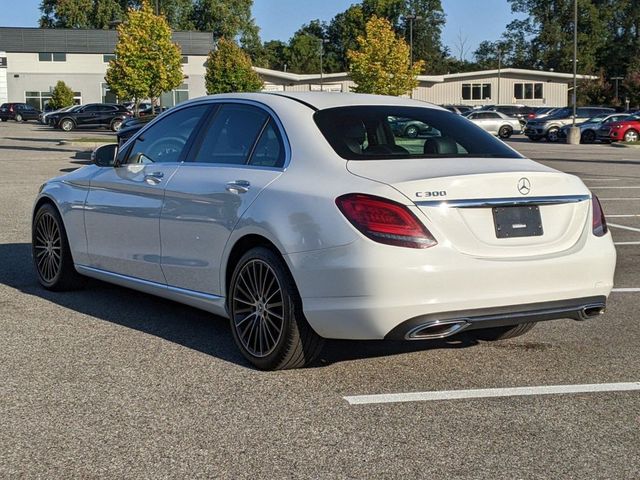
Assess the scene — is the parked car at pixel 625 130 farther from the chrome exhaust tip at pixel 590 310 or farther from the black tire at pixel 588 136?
the chrome exhaust tip at pixel 590 310

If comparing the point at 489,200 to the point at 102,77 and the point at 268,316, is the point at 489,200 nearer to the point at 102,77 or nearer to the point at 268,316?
the point at 268,316

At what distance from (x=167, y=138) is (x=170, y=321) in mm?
1271

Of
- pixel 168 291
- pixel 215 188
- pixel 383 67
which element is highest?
pixel 383 67

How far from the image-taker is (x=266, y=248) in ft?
17.8

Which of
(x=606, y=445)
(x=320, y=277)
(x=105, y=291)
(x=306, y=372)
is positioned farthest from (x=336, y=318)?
(x=105, y=291)

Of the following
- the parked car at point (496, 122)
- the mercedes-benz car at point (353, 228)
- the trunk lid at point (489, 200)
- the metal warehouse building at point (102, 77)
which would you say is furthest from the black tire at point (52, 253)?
the metal warehouse building at point (102, 77)

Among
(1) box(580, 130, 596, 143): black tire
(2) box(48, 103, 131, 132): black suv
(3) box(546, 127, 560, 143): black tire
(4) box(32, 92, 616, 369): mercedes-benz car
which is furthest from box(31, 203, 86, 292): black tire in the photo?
(2) box(48, 103, 131, 132): black suv

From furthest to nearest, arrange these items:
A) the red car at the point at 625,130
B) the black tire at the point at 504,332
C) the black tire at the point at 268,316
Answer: the red car at the point at 625,130 < the black tire at the point at 504,332 < the black tire at the point at 268,316

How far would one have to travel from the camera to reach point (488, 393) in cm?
504

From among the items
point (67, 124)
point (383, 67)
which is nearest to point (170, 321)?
point (383, 67)

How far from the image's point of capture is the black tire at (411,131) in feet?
19.7

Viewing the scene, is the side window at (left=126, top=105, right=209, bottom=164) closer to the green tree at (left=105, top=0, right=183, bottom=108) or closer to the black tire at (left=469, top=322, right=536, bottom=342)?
the black tire at (left=469, top=322, right=536, bottom=342)

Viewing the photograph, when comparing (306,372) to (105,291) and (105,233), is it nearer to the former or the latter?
(105,233)

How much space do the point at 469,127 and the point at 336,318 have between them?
5.93 ft
